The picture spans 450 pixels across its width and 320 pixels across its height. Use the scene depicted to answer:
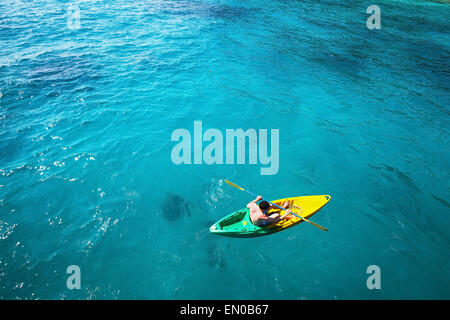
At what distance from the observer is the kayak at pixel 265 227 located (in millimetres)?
9195

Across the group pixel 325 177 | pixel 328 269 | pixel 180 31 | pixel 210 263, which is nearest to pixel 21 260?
pixel 210 263

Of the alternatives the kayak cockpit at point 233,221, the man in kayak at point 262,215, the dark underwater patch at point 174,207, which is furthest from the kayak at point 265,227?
the dark underwater patch at point 174,207

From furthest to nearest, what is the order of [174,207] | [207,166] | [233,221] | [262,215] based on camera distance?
[207,166] → [174,207] → [233,221] → [262,215]

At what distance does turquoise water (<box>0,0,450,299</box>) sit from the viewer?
8508 millimetres

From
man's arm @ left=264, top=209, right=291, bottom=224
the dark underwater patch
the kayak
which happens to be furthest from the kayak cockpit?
the dark underwater patch

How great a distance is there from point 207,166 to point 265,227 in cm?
452

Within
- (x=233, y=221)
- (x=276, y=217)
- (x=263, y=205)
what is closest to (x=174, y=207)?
(x=233, y=221)

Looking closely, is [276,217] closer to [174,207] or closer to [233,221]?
[233,221]

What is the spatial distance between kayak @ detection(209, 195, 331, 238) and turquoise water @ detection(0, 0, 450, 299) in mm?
438

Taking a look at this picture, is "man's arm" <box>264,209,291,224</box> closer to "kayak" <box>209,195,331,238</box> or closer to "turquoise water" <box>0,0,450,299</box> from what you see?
"kayak" <box>209,195,331,238</box>

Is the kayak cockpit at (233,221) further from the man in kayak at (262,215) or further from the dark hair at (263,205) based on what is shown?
the dark hair at (263,205)

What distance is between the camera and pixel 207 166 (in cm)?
1225

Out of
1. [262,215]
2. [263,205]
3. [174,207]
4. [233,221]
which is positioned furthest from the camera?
[174,207]

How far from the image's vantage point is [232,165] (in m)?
12.3
